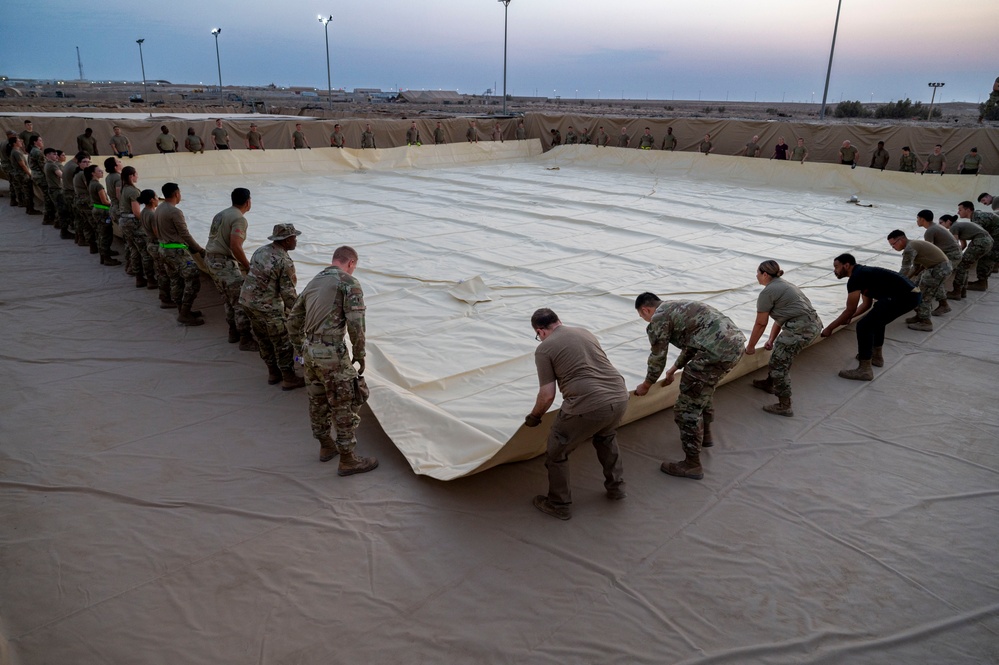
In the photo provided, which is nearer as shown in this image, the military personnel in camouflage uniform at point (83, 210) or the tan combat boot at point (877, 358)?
the tan combat boot at point (877, 358)

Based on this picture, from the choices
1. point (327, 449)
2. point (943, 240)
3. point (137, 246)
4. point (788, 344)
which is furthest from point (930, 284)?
point (137, 246)

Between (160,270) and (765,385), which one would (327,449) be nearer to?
(765,385)

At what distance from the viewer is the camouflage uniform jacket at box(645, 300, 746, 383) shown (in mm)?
4070

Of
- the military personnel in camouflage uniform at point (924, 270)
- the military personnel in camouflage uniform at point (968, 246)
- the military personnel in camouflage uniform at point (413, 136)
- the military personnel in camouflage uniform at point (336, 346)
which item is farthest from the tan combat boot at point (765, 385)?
the military personnel in camouflage uniform at point (413, 136)

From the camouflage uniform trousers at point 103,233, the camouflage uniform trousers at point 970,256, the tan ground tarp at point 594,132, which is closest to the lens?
the camouflage uniform trousers at point 970,256

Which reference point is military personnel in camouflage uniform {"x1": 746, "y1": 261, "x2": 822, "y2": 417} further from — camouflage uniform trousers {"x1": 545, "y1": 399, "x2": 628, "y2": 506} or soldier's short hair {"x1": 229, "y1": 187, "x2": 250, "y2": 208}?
soldier's short hair {"x1": 229, "y1": 187, "x2": 250, "y2": 208}

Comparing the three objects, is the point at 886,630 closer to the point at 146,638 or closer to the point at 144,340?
the point at 146,638

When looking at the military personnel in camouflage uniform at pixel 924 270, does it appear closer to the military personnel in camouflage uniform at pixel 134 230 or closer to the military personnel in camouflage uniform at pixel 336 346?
the military personnel in camouflage uniform at pixel 336 346

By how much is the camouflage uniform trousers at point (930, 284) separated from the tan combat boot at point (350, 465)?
261 inches

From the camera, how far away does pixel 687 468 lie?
424cm

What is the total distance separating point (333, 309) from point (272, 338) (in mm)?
1510

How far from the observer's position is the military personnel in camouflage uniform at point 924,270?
668 cm

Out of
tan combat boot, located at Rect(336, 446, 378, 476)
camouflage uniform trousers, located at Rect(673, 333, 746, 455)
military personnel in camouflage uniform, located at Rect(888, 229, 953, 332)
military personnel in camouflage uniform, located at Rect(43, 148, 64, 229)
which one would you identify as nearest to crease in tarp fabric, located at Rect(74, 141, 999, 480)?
tan combat boot, located at Rect(336, 446, 378, 476)

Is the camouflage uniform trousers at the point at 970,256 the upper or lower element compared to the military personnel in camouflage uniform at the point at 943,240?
lower
